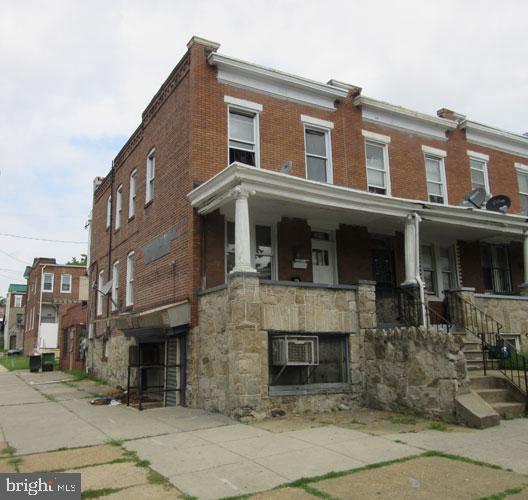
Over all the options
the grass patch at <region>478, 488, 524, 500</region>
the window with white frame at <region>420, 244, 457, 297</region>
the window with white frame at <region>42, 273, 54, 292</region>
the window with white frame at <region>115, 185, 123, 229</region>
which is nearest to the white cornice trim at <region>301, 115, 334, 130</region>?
the window with white frame at <region>420, 244, 457, 297</region>

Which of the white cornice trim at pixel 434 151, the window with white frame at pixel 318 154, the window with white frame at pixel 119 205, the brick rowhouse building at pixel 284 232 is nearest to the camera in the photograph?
the brick rowhouse building at pixel 284 232

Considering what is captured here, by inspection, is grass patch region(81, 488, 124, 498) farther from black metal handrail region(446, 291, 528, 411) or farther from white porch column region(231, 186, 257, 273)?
black metal handrail region(446, 291, 528, 411)

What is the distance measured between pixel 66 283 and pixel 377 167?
35.7 m

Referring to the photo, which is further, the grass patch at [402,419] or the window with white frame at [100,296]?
the window with white frame at [100,296]

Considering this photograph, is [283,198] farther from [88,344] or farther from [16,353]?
[16,353]

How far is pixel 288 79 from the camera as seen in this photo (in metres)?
13.9

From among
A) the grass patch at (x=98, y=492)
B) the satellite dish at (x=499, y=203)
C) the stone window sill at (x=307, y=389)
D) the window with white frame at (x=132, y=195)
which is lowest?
the grass patch at (x=98, y=492)

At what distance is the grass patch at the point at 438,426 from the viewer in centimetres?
829

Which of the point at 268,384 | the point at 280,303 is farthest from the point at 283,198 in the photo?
the point at 268,384

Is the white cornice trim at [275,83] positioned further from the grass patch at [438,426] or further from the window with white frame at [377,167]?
the grass patch at [438,426]

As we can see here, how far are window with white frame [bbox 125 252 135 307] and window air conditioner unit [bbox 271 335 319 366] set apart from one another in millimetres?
7762

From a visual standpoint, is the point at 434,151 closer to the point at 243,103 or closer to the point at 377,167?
the point at 377,167

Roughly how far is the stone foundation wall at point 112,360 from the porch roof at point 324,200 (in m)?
6.25

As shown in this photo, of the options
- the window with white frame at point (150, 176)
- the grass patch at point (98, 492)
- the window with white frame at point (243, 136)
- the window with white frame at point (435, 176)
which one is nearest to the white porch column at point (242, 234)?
the window with white frame at point (243, 136)
